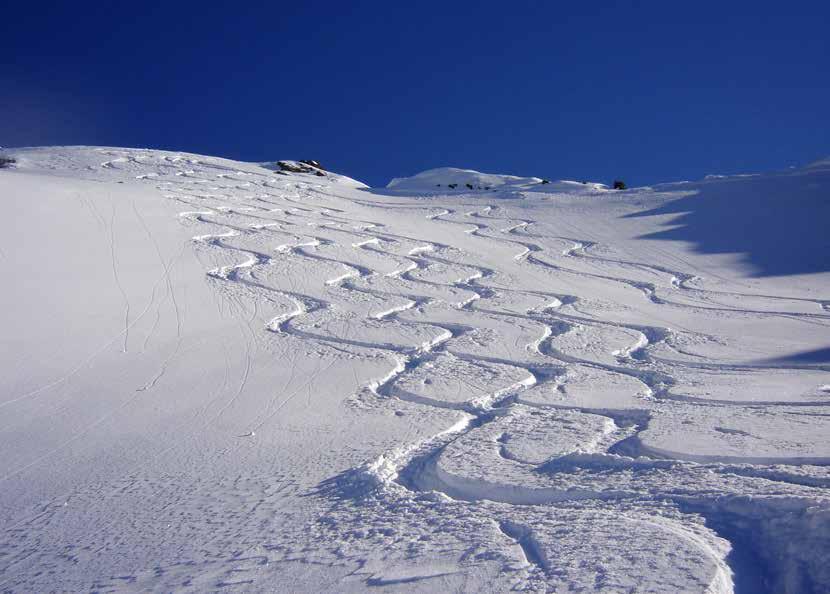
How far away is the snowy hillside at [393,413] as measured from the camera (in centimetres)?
310

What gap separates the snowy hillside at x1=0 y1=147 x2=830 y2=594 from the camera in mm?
3104

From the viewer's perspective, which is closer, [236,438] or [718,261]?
[236,438]

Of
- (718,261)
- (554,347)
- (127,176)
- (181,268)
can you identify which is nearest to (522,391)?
(554,347)

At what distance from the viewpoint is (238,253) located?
1260 cm

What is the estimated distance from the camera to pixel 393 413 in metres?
5.64

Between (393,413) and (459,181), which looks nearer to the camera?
(393,413)

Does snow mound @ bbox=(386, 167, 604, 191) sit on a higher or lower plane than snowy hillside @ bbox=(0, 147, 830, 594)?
higher

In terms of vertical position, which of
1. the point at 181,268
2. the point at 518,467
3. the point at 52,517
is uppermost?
the point at 181,268

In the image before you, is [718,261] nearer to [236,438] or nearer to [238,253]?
[238,253]

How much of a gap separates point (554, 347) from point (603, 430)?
2.90 m

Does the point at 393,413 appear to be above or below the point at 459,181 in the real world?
below

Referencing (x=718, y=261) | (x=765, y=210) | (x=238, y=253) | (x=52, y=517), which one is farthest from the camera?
(x=765, y=210)

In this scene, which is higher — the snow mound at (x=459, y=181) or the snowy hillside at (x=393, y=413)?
the snow mound at (x=459, y=181)

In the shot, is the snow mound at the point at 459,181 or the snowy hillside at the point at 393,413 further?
the snow mound at the point at 459,181
